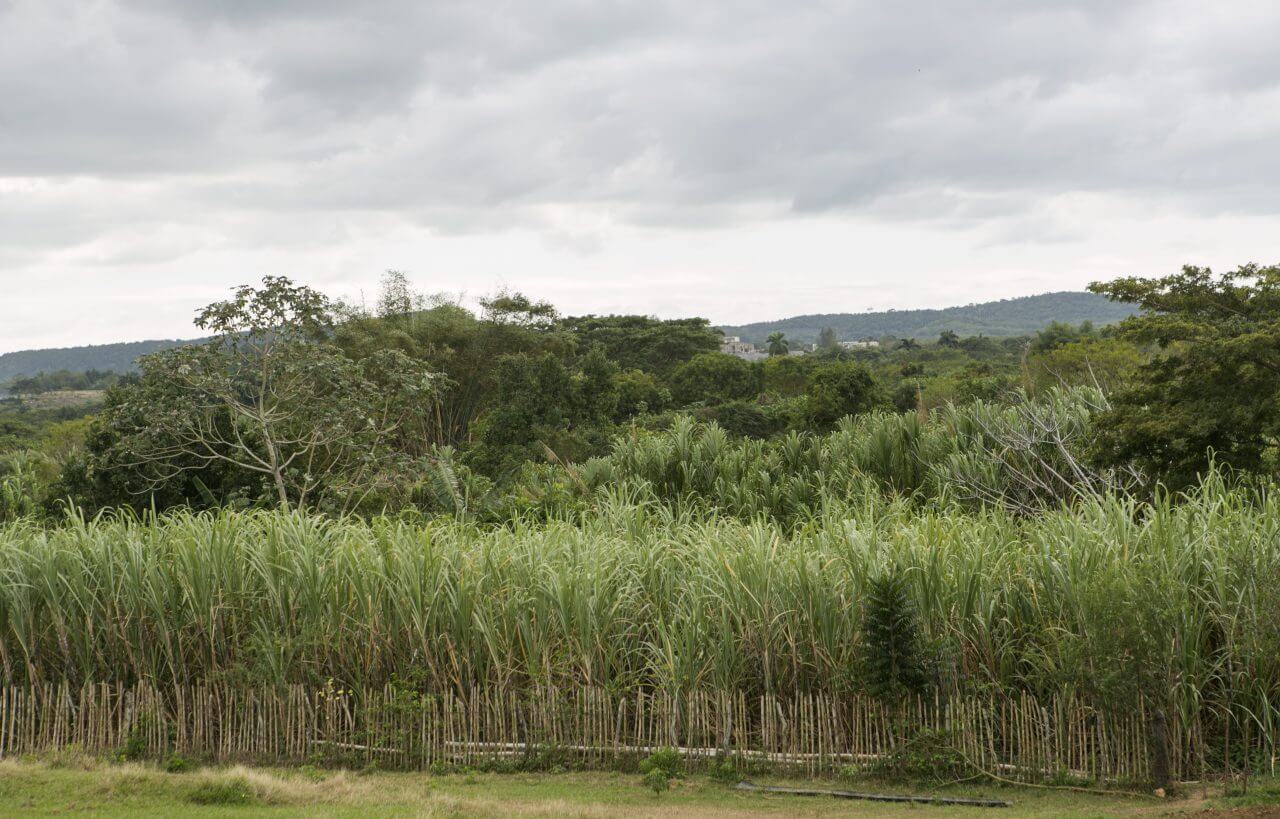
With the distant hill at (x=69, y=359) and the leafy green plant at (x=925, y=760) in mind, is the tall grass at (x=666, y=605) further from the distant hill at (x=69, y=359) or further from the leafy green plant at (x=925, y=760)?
the distant hill at (x=69, y=359)

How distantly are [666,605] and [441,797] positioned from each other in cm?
211

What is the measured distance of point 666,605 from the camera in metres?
7.12

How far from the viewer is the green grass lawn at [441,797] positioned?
535 centimetres

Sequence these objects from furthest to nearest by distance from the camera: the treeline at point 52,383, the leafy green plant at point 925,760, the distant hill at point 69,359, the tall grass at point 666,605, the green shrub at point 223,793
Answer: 1. the distant hill at point 69,359
2. the treeline at point 52,383
3. the leafy green plant at point 925,760
4. the tall grass at point 666,605
5. the green shrub at point 223,793

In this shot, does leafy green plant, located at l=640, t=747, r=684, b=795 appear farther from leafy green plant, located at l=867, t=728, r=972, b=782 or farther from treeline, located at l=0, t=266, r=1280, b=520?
treeline, located at l=0, t=266, r=1280, b=520

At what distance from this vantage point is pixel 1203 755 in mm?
5840

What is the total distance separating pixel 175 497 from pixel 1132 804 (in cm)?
1109

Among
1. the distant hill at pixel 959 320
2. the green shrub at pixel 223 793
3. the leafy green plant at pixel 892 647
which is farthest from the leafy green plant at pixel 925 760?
the distant hill at pixel 959 320

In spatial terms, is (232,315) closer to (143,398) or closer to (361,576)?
(143,398)

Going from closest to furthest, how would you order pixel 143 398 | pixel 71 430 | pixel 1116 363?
pixel 143 398, pixel 1116 363, pixel 71 430

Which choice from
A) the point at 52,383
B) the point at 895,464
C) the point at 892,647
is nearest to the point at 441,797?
the point at 892,647

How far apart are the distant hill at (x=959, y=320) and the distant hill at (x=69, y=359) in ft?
247

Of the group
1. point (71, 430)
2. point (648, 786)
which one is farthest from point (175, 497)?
point (71, 430)

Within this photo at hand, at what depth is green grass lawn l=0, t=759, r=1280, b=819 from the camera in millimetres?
5352
